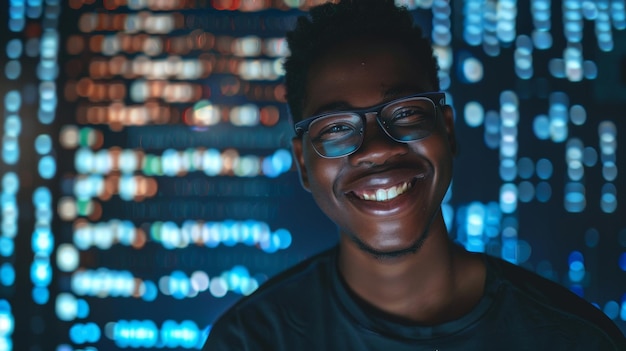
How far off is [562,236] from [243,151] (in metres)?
0.92

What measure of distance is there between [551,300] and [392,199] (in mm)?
410

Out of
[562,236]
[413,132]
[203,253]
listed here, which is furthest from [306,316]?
[562,236]

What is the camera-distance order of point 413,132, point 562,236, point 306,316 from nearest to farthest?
point 413,132 → point 306,316 → point 562,236

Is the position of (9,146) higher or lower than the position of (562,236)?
higher

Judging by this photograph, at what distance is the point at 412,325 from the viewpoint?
1.21 meters

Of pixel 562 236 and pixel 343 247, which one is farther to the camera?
pixel 562 236

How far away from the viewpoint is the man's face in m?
1.12

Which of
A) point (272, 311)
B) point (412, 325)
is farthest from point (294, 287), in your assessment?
point (412, 325)

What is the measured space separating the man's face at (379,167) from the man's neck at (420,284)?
6 cm

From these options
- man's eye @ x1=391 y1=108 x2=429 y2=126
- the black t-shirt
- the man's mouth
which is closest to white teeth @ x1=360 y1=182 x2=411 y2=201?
the man's mouth

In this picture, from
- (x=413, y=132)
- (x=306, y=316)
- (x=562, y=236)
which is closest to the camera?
(x=413, y=132)

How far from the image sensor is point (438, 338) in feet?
3.74

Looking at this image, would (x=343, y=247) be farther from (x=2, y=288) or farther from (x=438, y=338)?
(x=2, y=288)

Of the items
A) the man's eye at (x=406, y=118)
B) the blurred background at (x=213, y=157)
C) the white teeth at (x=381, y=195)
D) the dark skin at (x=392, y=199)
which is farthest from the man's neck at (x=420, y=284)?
the blurred background at (x=213, y=157)
